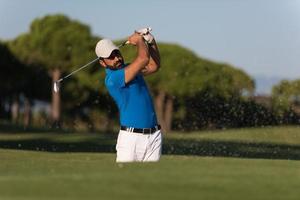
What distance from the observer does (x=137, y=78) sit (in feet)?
35.1

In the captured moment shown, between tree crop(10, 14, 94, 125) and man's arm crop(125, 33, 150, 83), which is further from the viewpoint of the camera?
tree crop(10, 14, 94, 125)

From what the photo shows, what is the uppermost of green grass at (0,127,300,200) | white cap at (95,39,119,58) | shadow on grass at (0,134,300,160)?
white cap at (95,39,119,58)

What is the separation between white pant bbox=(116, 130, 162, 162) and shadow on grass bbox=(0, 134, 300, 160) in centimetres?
896

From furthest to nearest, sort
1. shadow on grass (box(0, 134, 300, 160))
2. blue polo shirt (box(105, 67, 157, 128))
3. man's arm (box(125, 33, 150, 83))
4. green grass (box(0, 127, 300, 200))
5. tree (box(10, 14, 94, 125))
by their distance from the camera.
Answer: tree (box(10, 14, 94, 125)) → shadow on grass (box(0, 134, 300, 160)) → blue polo shirt (box(105, 67, 157, 128)) → man's arm (box(125, 33, 150, 83)) → green grass (box(0, 127, 300, 200))

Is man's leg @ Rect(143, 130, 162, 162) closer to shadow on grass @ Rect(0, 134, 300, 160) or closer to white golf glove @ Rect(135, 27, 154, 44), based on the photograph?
white golf glove @ Rect(135, 27, 154, 44)

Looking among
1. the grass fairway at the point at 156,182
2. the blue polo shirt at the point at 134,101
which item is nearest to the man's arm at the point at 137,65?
the blue polo shirt at the point at 134,101

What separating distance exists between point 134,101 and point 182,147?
1215 cm

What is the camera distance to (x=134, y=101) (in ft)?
35.1

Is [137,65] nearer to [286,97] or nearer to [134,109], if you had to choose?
[134,109]

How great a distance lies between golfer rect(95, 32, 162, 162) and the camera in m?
10.7

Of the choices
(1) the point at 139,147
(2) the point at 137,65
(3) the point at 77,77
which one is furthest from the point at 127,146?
(3) the point at 77,77

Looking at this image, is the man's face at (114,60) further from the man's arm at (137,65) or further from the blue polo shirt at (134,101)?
the man's arm at (137,65)

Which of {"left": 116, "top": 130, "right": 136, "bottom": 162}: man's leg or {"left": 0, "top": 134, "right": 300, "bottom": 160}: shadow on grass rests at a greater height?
{"left": 116, "top": 130, "right": 136, "bottom": 162}: man's leg

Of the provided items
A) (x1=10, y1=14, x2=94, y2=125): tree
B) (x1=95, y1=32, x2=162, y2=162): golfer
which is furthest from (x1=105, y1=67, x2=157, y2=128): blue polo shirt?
(x1=10, y1=14, x2=94, y2=125): tree
